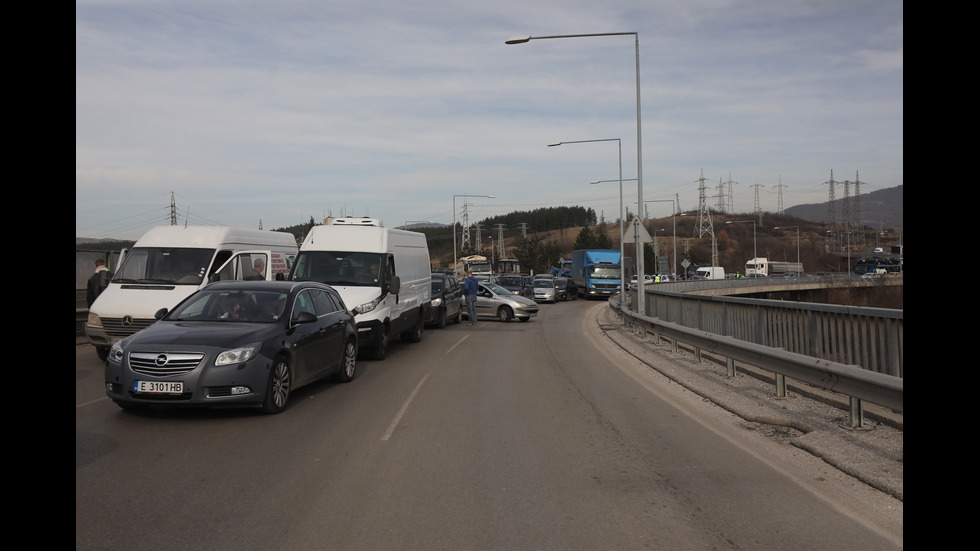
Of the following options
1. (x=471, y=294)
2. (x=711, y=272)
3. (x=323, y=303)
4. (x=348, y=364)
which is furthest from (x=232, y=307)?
(x=711, y=272)

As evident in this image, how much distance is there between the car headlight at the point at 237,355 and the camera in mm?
8312

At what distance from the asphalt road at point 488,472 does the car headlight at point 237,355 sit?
26.4 inches

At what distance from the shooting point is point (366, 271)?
1574 cm

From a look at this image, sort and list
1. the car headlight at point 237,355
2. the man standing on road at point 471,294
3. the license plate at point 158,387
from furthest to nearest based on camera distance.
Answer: the man standing on road at point 471,294
the car headlight at point 237,355
the license plate at point 158,387

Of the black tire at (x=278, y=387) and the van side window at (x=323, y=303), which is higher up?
the van side window at (x=323, y=303)

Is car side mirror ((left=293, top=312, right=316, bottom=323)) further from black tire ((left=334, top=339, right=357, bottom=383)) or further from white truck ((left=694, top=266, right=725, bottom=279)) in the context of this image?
white truck ((left=694, top=266, right=725, bottom=279))

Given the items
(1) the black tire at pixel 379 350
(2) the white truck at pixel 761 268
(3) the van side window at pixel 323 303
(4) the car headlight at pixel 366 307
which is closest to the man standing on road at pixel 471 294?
(1) the black tire at pixel 379 350

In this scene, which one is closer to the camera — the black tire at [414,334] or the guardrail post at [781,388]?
the guardrail post at [781,388]

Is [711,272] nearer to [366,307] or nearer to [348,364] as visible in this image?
[366,307]

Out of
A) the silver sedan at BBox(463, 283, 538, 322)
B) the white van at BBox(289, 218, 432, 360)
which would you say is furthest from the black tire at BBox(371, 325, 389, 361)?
the silver sedan at BBox(463, 283, 538, 322)

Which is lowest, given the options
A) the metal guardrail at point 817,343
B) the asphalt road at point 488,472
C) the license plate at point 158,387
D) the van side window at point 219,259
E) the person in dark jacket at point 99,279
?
the asphalt road at point 488,472

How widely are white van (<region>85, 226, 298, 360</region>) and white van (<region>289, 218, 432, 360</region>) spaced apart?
1648 mm

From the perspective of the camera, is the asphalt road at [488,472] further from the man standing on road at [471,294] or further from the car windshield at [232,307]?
the man standing on road at [471,294]
